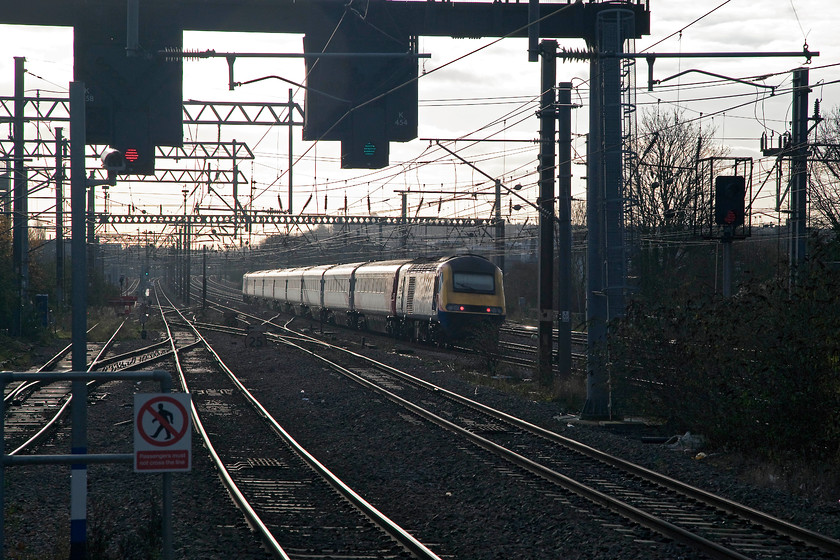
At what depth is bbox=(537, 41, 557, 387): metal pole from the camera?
746 inches

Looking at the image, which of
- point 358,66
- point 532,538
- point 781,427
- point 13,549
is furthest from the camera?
point 358,66

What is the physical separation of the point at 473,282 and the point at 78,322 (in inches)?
934

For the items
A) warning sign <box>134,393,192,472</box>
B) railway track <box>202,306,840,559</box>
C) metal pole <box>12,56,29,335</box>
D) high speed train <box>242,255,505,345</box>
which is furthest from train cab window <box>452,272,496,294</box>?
warning sign <box>134,393,192,472</box>

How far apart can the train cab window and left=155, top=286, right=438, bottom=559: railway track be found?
42.2 feet

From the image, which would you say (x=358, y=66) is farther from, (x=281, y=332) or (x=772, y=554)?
(x=281, y=332)

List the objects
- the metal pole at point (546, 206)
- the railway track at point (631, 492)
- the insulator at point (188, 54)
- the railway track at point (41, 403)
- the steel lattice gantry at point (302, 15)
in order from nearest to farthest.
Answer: the railway track at point (631, 492) → the insulator at point (188, 54) → the railway track at point (41, 403) → the steel lattice gantry at point (302, 15) → the metal pole at point (546, 206)

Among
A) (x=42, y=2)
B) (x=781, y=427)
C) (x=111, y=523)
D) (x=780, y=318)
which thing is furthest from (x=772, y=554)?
(x=42, y=2)

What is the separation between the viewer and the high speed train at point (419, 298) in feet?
97.1

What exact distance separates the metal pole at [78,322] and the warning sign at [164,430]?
3.54ft

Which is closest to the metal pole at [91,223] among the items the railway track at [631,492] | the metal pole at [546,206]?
the metal pole at [546,206]

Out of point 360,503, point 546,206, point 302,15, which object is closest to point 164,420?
point 360,503

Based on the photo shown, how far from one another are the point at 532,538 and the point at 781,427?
17.0 feet

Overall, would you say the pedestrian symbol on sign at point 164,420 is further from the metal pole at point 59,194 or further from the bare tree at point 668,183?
the bare tree at point 668,183

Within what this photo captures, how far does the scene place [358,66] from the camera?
567 inches
